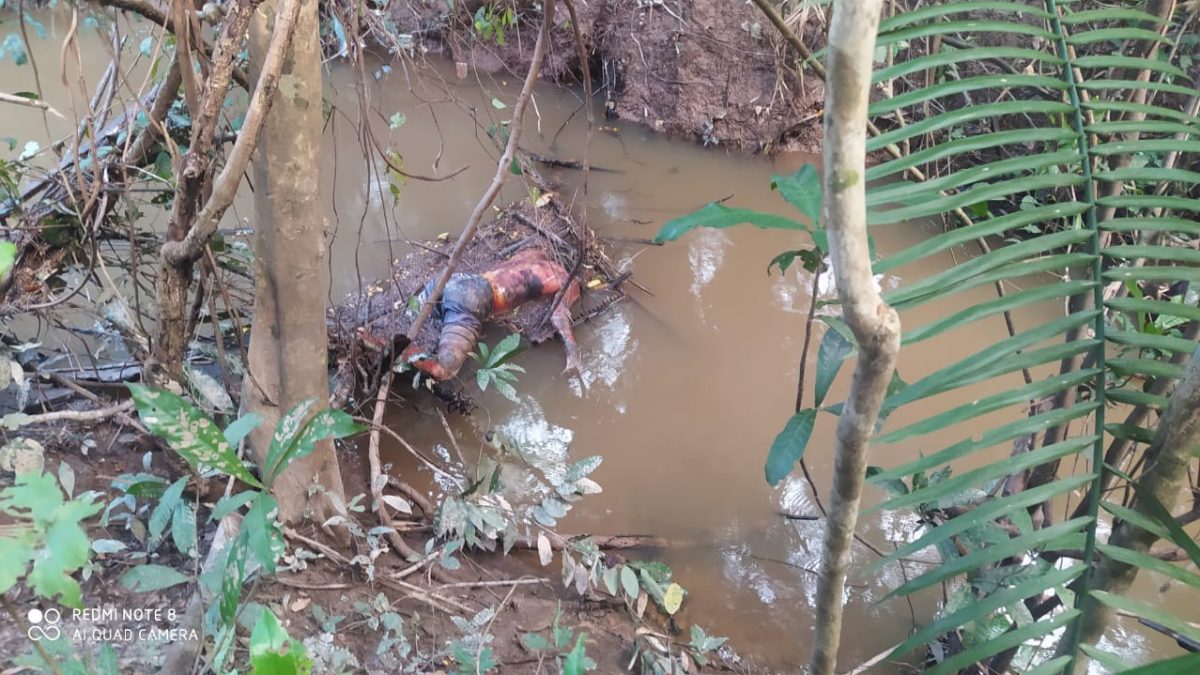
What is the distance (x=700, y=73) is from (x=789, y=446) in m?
4.61

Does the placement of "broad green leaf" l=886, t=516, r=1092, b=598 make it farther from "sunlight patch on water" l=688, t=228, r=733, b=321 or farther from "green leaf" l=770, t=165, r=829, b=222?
"sunlight patch on water" l=688, t=228, r=733, b=321

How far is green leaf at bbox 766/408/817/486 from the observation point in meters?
1.83

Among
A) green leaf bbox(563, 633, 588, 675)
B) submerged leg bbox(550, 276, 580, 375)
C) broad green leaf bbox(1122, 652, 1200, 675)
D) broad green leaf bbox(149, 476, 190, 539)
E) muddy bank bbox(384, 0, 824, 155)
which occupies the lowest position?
green leaf bbox(563, 633, 588, 675)

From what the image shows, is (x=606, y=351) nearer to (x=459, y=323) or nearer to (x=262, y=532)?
(x=459, y=323)

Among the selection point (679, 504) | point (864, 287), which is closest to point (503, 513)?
point (679, 504)

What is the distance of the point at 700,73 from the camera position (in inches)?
226

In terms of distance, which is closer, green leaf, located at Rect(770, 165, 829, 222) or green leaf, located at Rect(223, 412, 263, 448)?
green leaf, located at Rect(770, 165, 829, 222)

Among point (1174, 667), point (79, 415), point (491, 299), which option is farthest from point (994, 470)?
point (491, 299)

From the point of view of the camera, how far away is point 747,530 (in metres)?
2.88

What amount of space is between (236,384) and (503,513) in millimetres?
1082

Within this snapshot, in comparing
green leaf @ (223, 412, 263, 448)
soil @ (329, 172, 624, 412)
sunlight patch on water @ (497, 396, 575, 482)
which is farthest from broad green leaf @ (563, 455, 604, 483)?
green leaf @ (223, 412, 263, 448)

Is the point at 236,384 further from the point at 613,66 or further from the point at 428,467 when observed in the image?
the point at 613,66

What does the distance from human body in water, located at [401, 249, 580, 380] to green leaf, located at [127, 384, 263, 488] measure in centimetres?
189

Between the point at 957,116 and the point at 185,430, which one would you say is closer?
the point at 957,116
